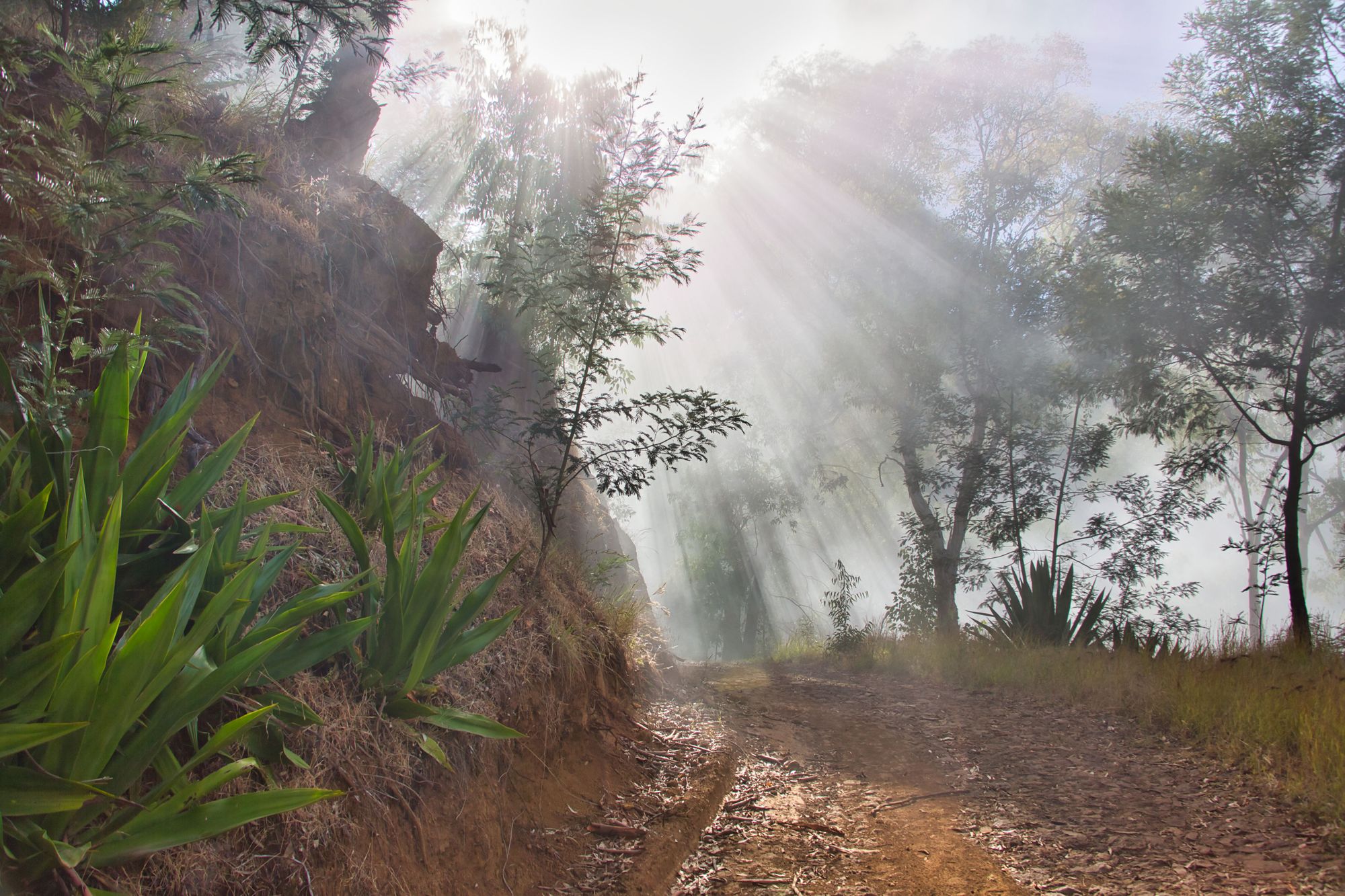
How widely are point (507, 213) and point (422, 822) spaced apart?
403 inches

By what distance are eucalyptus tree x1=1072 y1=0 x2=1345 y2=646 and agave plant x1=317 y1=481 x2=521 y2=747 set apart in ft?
26.7

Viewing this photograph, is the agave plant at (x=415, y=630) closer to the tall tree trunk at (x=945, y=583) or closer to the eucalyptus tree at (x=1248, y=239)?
the eucalyptus tree at (x=1248, y=239)

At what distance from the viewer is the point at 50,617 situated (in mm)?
1885

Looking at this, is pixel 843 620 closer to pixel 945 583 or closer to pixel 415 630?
pixel 945 583

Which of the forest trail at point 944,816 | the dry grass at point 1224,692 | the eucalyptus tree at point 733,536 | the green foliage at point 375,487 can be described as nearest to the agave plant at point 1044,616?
the dry grass at point 1224,692

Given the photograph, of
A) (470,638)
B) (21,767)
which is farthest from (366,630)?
(21,767)

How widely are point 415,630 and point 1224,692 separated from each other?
5.56m

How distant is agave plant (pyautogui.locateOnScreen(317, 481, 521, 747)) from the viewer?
9.71 ft

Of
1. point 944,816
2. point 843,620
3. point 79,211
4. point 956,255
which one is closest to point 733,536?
point 843,620

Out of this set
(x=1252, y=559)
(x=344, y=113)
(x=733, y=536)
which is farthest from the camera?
(x=733, y=536)

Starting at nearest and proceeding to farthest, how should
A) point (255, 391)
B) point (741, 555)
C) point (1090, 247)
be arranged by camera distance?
1. point (255, 391)
2. point (1090, 247)
3. point (741, 555)

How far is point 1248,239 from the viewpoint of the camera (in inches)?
319

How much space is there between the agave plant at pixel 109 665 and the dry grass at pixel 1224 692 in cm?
469

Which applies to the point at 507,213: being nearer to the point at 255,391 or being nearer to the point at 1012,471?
the point at 255,391
